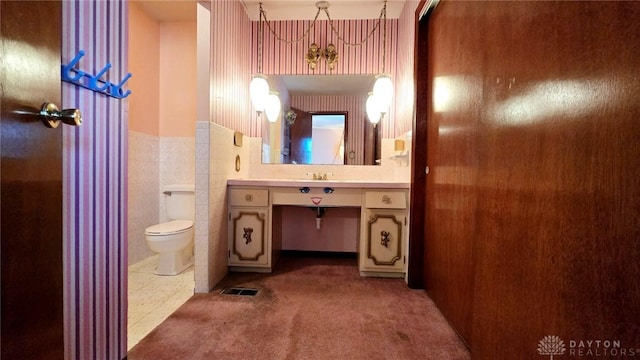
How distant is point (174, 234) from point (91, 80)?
151 centimetres

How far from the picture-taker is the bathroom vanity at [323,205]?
2281 mm

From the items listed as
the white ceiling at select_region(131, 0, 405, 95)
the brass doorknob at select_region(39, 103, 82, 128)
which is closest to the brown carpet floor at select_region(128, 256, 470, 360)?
the brass doorknob at select_region(39, 103, 82, 128)

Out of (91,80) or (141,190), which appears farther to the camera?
(141,190)

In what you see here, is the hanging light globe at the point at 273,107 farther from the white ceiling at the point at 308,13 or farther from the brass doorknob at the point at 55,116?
the brass doorknob at the point at 55,116

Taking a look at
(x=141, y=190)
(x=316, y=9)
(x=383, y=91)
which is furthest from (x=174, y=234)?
(x=316, y=9)

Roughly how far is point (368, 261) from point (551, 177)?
5.67 feet

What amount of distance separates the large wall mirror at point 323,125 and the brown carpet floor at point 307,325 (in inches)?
49.1

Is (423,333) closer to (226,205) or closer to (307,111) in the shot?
(226,205)

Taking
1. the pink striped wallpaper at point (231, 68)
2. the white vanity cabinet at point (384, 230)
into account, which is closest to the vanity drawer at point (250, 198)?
the pink striped wallpaper at point (231, 68)

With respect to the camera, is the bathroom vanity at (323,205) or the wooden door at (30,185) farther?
the bathroom vanity at (323,205)

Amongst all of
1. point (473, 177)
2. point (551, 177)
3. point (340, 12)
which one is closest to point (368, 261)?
point (473, 177)

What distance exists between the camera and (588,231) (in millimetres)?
660

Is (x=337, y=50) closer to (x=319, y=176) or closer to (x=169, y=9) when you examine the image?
(x=319, y=176)

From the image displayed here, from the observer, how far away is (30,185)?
26.3 inches
